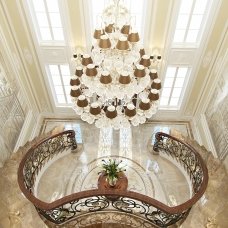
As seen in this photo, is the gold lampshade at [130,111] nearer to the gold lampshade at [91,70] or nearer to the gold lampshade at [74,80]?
the gold lampshade at [91,70]

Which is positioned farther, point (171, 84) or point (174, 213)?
point (171, 84)

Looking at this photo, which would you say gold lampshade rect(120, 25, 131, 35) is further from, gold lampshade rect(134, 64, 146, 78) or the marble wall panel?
the marble wall panel

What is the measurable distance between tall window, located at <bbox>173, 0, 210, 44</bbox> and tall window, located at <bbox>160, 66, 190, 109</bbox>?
1018mm

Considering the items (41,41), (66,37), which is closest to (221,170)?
(66,37)

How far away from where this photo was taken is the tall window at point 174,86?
8102 mm

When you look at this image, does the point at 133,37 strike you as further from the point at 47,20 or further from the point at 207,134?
the point at 207,134

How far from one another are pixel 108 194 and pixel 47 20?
4552 millimetres

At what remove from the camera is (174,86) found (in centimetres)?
858

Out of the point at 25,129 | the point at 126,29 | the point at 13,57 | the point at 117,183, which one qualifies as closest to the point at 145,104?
the point at 126,29

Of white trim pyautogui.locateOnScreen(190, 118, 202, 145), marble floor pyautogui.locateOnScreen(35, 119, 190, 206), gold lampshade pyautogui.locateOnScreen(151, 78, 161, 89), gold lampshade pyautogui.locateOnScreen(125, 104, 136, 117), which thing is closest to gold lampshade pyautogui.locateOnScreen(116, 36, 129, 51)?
gold lampshade pyautogui.locateOnScreen(125, 104, 136, 117)

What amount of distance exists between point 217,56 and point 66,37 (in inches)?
162

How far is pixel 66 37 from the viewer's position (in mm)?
7039

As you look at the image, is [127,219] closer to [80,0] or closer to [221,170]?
[221,170]

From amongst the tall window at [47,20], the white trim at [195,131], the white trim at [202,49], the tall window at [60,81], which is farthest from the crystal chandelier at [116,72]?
the white trim at [195,131]
